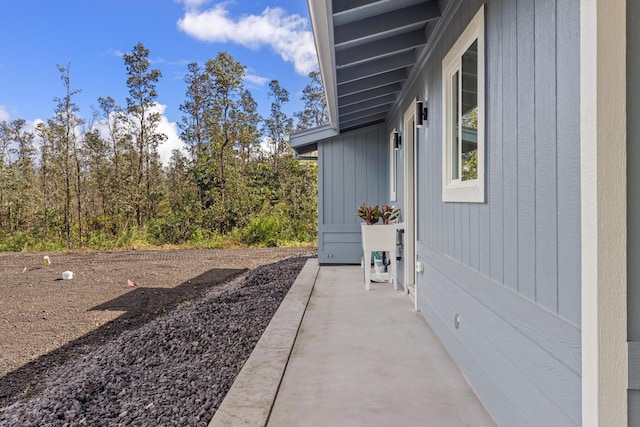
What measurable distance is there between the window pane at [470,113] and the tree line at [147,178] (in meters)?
10.8

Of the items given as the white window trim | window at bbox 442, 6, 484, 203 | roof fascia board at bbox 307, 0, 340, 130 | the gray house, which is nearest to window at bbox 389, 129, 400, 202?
the white window trim

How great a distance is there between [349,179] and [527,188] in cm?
587

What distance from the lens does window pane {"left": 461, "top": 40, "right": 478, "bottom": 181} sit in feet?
8.86

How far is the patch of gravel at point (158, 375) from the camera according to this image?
7.72ft

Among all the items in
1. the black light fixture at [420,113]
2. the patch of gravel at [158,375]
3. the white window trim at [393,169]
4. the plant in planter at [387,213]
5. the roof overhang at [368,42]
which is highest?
the roof overhang at [368,42]

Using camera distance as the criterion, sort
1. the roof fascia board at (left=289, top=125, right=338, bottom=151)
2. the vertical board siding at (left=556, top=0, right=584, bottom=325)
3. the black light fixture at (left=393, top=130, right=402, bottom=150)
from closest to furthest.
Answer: the vertical board siding at (left=556, top=0, right=584, bottom=325)
the black light fixture at (left=393, top=130, right=402, bottom=150)
the roof fascia board at (left=289, top=125, right=338, bottom=151)

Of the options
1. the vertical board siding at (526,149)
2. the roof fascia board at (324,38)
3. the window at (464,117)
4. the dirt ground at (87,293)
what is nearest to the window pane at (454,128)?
the window at (464,117)

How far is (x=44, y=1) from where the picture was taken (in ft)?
66.3

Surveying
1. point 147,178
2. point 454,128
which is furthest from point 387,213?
point 147,178

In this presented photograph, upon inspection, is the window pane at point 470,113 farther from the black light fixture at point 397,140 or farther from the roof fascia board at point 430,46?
the black light fixture at point 397,140

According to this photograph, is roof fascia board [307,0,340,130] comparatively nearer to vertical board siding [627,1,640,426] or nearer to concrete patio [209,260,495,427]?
vertical board siding [627,1,640,426]

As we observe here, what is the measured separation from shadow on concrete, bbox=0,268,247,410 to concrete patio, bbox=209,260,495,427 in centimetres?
195

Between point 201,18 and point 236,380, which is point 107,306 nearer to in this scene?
point 236,380

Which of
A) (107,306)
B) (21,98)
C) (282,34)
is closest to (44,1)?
(21,98)
